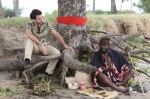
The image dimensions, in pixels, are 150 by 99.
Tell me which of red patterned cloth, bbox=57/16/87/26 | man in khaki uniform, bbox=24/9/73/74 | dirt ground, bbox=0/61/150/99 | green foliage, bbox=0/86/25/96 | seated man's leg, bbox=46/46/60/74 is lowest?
dirt ground, bbox=0/61/150/99

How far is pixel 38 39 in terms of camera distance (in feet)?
22.0

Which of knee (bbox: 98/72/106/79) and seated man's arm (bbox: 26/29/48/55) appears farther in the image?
seated man's arm (bbox: 26/29/48/55)

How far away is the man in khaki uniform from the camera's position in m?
6.37

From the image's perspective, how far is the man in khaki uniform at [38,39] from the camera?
20.9 ft

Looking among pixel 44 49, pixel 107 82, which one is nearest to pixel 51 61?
pixel 44 49

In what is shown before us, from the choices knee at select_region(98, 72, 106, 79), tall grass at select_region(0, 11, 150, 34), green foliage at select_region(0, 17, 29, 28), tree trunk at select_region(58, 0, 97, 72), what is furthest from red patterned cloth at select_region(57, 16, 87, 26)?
green foliage at select_region(0, 17, 29, 28)

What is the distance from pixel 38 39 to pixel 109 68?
1642 millimetres

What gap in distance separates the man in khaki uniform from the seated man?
80 centimetres

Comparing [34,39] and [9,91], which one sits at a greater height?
[34,39]

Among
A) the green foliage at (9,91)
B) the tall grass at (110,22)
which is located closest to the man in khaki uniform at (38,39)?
the green foliage at (9,91)

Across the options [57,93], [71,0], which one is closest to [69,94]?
[57,93]

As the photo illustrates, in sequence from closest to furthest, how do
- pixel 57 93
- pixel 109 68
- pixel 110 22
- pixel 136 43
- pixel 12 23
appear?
pixel 57 93
pixel 109 68
pixel 12 23
pixel 110 22
pixel 136 43

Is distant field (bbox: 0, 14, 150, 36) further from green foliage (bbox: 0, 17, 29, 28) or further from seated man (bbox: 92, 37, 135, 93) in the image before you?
seated man (bbox: 92, 37, 135, 93)

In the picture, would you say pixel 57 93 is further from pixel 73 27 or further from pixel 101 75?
pixel 73 27
